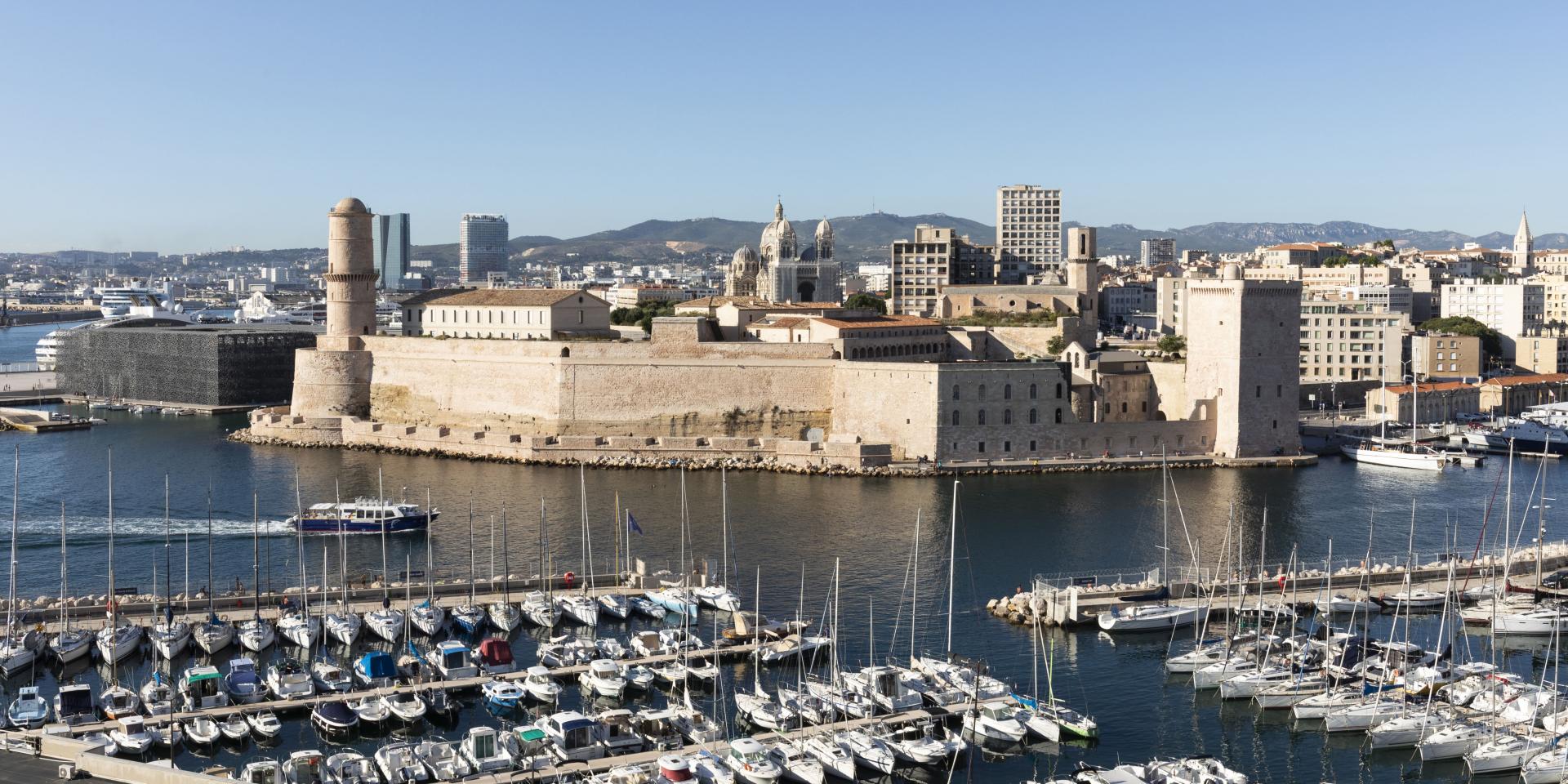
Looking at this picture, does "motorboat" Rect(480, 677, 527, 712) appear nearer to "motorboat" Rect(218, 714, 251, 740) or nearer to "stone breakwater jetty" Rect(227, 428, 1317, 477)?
"motorboat" Rect(218, 714, 251, 740)

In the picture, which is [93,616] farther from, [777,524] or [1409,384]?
[1409,384]

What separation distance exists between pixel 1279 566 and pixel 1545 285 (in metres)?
47.1

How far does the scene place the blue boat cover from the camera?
60.6 ft

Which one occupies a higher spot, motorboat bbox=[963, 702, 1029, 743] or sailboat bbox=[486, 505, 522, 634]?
sailboat bbox=[486, 505, 522, 634]

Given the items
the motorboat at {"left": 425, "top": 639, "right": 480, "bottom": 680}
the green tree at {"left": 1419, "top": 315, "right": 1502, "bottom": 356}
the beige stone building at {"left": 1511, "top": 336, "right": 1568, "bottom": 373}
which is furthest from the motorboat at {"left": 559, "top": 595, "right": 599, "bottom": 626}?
the beige stone building at {"left": 1511, "top": 336, "right": 1568, "bottom": 373}

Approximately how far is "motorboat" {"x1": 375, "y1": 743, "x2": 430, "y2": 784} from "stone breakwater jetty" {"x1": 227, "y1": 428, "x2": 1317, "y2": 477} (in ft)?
63.1

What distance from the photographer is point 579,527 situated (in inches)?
1114

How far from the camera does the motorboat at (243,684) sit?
17859 millimetres

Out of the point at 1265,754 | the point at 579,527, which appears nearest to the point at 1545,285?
the point at 579,527

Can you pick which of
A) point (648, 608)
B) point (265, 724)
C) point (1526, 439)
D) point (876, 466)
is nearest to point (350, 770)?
point (265, 724)

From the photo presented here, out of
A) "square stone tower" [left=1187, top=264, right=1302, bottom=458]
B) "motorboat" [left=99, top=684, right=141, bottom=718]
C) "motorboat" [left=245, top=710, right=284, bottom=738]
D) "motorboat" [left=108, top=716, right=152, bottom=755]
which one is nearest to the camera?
"motorboat" [left=108, top=716, right=152, bottom=755]

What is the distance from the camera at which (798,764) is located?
1576cm

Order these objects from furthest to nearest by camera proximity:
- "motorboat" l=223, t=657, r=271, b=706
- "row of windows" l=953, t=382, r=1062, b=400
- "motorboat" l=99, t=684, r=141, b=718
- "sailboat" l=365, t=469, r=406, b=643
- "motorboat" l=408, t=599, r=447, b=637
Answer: "row of windows" l=953, t=382, r=1062, b=400
"motorboat" l=408, t=599, r=447, b=637
"sailboat" l=365, t=469, r=406, b=643
"motorboat" l=223, t=657, r=271, b=706
"motorboat" l=99, t=684, r=141, b=718

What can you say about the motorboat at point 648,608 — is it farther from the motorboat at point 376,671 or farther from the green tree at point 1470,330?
the green tree at point 1470,330
